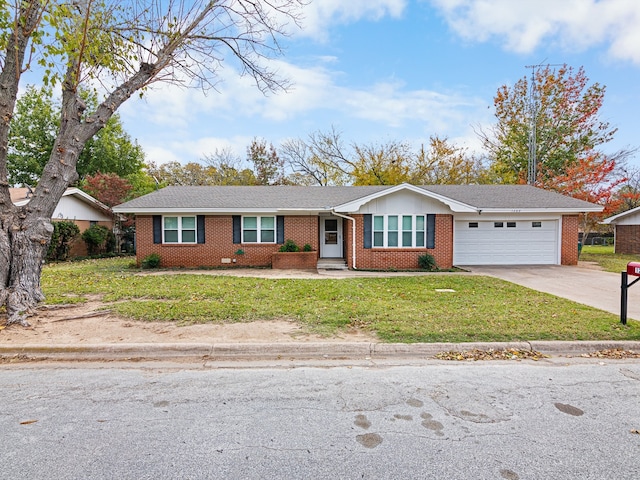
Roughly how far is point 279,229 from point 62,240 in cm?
1093

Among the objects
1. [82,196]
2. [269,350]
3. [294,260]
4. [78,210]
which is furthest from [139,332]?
[78,210]

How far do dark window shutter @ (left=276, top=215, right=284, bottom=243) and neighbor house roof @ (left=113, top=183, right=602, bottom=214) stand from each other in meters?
0.59

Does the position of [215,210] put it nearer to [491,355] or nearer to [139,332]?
[139,332]

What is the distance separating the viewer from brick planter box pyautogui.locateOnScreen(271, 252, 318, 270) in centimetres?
1468

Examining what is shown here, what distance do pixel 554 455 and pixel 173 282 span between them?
983cm

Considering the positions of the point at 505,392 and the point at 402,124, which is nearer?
the point at 505,392

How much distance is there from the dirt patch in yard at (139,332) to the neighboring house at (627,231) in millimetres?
24055

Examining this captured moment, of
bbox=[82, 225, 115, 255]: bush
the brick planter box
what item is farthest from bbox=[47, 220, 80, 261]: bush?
the brick planter box

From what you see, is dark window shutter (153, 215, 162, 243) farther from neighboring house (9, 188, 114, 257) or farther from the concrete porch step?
the concrete porch step

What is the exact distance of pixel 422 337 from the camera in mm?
5293

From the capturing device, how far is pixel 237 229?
15273 millimetres

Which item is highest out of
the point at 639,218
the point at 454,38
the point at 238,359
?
the point at 454,38

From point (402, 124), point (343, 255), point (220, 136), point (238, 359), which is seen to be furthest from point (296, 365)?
point (220, 136)

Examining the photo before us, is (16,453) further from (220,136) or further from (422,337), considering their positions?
(220,136)
